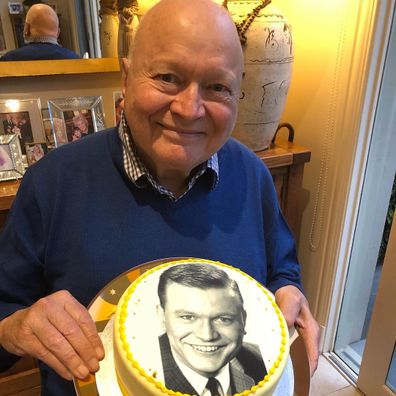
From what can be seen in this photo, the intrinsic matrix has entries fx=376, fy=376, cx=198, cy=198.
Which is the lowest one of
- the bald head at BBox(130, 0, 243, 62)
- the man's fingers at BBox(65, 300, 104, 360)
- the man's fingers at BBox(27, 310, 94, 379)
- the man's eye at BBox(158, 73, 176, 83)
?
the man's fingers at BBox(27, 310, 94, 379)

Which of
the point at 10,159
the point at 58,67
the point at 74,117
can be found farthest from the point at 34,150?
the point at 58,67

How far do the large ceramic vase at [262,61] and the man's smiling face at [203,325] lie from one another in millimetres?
822

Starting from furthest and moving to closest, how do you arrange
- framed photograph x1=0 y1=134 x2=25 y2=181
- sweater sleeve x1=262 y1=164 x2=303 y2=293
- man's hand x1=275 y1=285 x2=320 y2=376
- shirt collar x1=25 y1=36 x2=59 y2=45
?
shirt collar x1=25 y1=36 x2=59 y2=45, framed photograph x1=0 y1=134 x2=25 y2=181, sweater sleeve x1=262 y1=164 x2=303 y2=293, man's hand x1=275 y1=285 x2=320 y2=376

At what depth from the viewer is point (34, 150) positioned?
118cm

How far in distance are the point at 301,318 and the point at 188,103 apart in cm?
51

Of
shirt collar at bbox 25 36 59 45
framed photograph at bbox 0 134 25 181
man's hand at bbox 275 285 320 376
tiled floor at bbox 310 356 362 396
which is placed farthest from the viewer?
tiled floor at bbox 310 356 362 396

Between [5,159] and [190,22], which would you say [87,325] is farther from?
[5,159]

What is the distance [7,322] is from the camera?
691 mm

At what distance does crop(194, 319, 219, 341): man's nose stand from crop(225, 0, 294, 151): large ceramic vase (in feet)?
2.90

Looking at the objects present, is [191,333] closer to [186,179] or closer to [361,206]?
[186,179]

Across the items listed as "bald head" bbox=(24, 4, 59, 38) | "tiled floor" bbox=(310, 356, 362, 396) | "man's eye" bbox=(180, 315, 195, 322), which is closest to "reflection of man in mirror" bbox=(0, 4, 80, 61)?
"bald head" bbox=(24, 4, 59, 38)

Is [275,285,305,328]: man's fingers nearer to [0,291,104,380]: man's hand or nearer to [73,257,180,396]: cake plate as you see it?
[73,257,180,396]: cake plate

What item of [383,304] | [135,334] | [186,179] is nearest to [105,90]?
[186,179]

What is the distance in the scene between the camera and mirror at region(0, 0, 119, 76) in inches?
46.8
